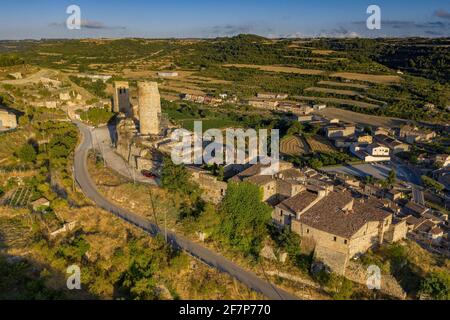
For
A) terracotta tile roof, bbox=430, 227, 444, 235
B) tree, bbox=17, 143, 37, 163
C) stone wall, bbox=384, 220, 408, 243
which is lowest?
terracotta tile roof, bbox=430, 227, 444, 235

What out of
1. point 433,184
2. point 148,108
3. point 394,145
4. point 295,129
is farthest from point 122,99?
point 394,145

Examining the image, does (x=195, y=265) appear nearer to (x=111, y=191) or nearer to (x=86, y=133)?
(x=111, y=191)

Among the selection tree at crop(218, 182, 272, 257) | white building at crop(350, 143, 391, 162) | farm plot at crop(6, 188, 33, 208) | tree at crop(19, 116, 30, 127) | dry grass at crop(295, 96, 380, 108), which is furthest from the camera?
dry grass at crop(295, 96, 380, 108)

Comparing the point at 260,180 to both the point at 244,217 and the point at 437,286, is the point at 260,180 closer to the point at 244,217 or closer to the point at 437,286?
the point at 244,217

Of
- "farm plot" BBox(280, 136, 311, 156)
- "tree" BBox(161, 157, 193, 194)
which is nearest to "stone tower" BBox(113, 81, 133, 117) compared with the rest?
"farm plot" BBox(280, 136, 311, 156)

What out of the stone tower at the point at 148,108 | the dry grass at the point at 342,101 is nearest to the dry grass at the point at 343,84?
the dry grass at the point at 342,101

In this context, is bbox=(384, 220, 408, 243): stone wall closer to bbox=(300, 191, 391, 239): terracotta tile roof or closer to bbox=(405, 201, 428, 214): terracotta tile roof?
bbox=(300, 191, 391, 239): terracotta tile roof
